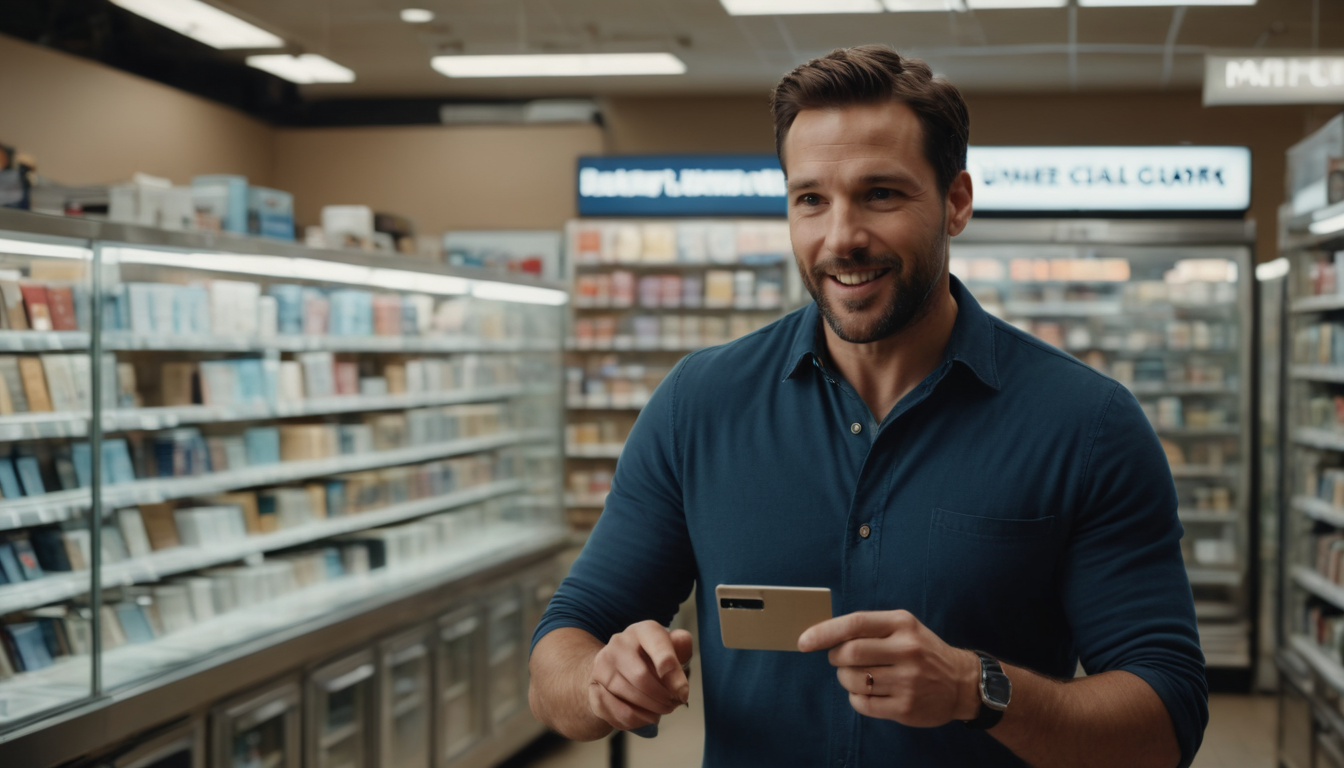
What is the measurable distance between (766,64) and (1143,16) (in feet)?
8.64

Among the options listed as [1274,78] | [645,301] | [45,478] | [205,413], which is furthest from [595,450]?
[45,478]

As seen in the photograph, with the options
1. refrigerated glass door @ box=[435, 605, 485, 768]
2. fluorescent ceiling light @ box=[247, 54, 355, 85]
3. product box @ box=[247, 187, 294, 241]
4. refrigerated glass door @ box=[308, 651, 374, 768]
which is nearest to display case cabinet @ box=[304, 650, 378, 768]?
refrigerated glass door @ box=[308, 651, 374, 768]

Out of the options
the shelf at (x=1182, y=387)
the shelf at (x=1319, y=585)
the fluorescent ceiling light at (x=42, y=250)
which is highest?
the fluorescent ceiling light at (x=42, y=250)

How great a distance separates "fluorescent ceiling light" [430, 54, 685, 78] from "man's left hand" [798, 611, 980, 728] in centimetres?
670

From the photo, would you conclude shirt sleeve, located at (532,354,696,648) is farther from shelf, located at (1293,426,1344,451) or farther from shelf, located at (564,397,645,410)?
shelf, located at (564,397,645,410)

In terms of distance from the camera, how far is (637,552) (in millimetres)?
1522

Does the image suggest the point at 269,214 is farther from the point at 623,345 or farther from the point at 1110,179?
the point at 1110,179

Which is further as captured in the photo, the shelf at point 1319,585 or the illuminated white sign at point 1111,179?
the illuminated white sign at point 1111,179

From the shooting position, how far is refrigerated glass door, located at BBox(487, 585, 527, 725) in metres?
5.19

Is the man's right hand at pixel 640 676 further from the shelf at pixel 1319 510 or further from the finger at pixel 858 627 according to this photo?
the shelf at pixel 1319 510

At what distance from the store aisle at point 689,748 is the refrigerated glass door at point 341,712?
1.31 meters

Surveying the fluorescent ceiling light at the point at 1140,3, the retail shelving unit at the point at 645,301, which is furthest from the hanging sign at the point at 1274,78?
the retail shelving unit at the point at 645,301

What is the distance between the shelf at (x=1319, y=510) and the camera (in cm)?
443

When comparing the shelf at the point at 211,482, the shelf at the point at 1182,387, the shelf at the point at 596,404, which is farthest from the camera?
the shelf at the point at 596,404
